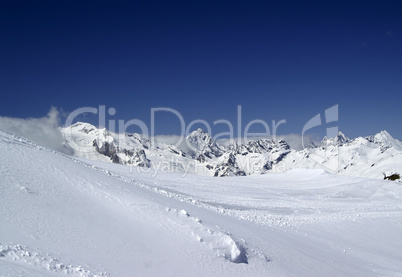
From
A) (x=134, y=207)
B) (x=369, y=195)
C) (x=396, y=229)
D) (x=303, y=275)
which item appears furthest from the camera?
(x=369, y=195)

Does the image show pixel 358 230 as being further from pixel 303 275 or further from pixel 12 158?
pixel 12 158

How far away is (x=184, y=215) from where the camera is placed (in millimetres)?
14039

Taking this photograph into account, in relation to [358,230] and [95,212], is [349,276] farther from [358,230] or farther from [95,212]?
[95,212]

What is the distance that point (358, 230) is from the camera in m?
22.7

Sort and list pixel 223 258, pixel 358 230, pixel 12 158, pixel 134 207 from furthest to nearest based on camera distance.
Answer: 1. pixel 358 230
2. pixel 12 158
3. pixel 134 207
4. pixel 223 258

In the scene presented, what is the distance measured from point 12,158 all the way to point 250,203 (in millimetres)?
20219

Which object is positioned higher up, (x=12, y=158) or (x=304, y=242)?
(x=12, y=158)

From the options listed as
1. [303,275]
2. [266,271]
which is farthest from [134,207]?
[303,275]

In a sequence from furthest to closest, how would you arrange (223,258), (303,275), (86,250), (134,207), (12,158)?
(12,158) → (134,207) → (303,275) → (223,258) → (86,250)

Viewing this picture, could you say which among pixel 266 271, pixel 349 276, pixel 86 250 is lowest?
pixel 349 276

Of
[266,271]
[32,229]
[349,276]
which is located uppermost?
[32,229]

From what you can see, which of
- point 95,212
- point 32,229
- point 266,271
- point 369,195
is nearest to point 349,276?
point 266,271

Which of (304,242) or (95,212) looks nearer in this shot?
(95,212)

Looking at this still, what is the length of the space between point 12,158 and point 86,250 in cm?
787
